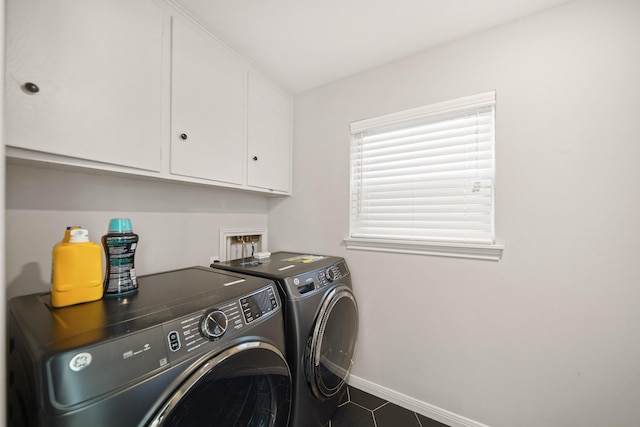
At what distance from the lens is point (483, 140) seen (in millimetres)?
1343

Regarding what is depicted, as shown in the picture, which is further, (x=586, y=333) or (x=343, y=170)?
(x=343, y=170)

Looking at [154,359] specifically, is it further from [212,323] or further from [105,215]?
[105,215]

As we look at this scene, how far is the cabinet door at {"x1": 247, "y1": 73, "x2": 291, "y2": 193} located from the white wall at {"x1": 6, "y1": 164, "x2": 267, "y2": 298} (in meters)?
0.32

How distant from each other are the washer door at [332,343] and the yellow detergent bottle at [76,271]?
0.90 metres

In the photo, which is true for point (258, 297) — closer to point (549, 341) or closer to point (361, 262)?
point (361, 262)

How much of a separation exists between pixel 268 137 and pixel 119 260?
120 centimetres

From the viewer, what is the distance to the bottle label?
2.93 ft

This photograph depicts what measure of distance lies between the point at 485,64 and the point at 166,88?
1.71 meters

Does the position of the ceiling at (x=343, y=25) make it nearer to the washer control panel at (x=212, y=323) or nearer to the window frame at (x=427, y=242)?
the window frame at (x=427, y=242)

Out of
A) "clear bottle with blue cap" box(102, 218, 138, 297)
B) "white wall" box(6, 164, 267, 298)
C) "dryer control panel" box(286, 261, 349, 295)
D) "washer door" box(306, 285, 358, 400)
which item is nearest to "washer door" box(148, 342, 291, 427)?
"washer door" box(306, 285, 358, 400)

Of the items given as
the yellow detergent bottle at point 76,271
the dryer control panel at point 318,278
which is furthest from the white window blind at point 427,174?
the yellow detergent bottle at point 76,271

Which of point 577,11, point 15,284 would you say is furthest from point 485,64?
point 15,284

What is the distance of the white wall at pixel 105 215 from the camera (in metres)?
0.94

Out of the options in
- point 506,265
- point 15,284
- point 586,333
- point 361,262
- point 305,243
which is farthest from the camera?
point 305,243
